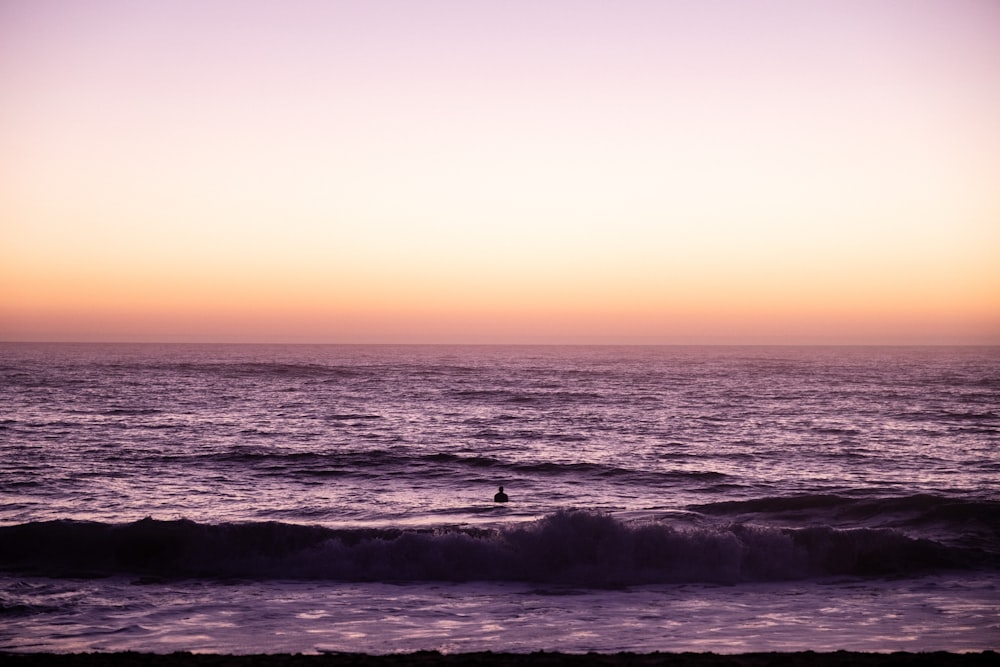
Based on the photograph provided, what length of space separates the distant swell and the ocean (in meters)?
0.05

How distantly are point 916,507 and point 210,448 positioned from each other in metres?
22.8

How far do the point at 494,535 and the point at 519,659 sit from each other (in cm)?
645

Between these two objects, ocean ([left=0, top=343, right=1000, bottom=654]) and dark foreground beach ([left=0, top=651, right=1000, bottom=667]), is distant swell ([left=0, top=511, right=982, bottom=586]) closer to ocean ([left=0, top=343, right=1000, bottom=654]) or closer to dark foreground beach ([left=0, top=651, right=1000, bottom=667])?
ocean ([left=0, top=343, right=1000, bottom=654])

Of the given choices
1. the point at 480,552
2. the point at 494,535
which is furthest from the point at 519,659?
the point at 494,535

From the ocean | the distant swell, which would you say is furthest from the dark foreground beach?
the distant swell

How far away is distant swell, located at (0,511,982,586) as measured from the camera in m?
13.8

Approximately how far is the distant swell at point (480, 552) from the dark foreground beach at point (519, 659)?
4.83m

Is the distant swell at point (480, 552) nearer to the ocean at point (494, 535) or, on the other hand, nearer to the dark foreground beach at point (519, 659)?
the ocean at point (494, 535)

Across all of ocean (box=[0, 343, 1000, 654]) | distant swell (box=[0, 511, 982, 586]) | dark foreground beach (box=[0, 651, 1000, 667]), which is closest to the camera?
dark foreground beach (box=[0, 651, 1000, 667])

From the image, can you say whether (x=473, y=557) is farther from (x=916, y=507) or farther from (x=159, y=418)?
(x=159, y=418)

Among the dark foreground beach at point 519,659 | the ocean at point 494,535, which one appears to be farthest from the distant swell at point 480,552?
the dark foreground beach at point 519,659

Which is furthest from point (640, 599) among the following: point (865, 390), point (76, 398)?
point (865, 390)

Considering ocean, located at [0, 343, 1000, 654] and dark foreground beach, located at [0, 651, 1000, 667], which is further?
ocean, located at [0, 343, 1000, 654]

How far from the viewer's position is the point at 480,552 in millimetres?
14391
